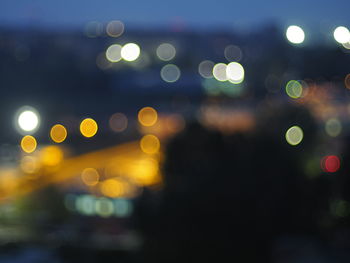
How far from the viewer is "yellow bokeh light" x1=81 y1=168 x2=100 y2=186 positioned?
6.02m

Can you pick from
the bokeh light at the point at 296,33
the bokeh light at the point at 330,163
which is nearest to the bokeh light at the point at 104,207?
the bokeh light at the point at 330,163

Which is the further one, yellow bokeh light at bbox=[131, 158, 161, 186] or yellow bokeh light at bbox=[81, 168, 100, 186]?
yellow bokeh light at bbox=[81, 168, 100, 186]

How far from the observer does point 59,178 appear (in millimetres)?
6008

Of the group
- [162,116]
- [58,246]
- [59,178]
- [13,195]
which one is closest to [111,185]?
[59,178]

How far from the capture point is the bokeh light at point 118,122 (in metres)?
7.25

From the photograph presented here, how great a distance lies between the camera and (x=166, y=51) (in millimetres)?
10523

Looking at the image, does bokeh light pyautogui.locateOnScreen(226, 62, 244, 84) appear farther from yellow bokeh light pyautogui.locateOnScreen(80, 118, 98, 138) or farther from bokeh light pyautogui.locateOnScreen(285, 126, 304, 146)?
yellow bokeh light pyautogui.locateOnScreen(80, 118, 98, 138)

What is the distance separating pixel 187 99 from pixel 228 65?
818mm

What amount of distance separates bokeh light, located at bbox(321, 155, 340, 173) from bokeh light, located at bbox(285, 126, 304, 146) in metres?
0.32

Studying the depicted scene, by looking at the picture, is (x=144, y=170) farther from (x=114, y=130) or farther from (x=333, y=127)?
(x=333, y=127)

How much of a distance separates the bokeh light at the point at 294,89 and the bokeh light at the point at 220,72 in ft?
5.93

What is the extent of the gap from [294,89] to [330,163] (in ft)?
2.23

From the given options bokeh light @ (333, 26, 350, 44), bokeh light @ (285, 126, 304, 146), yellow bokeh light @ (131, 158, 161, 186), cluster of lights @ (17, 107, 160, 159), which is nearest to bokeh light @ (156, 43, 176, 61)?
cluster of lights @ (17, 107, 160, 159)

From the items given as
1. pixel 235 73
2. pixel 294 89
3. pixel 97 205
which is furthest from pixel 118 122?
pixel 294 89
